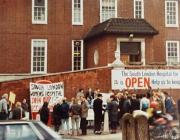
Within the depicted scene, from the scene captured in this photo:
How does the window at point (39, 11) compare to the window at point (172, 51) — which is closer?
the window at point (39, 11)

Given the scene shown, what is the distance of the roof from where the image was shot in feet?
127

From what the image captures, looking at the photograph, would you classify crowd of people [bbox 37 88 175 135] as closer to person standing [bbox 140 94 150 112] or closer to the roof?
person standing [bbox 140 94 150 112]

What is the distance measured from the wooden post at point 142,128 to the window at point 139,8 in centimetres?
2648

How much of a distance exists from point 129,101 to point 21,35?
1581 cm

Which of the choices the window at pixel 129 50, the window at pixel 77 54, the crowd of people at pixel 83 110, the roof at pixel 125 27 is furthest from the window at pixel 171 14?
the crowd of people at pixel 83 110

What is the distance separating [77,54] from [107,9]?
4.43 meters

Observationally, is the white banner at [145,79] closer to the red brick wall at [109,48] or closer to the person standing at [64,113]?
the red brick wall at [109,48]

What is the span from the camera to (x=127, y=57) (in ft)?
130

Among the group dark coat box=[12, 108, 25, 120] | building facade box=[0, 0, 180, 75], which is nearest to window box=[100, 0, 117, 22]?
building facade box=[0, 0, 180, 75]

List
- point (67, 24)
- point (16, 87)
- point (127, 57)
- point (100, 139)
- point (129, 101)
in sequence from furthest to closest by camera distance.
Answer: point (67, 24) < point (127, 57) < point (16, 87) < point (129, 101) < point (100, 139)

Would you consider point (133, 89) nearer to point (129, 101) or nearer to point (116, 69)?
point (116, 69)

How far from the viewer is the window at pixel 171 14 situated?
147 ft

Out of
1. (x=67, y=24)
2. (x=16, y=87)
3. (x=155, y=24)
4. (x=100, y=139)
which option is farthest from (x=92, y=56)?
(x=100, y=139)

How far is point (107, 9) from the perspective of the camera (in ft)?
143
